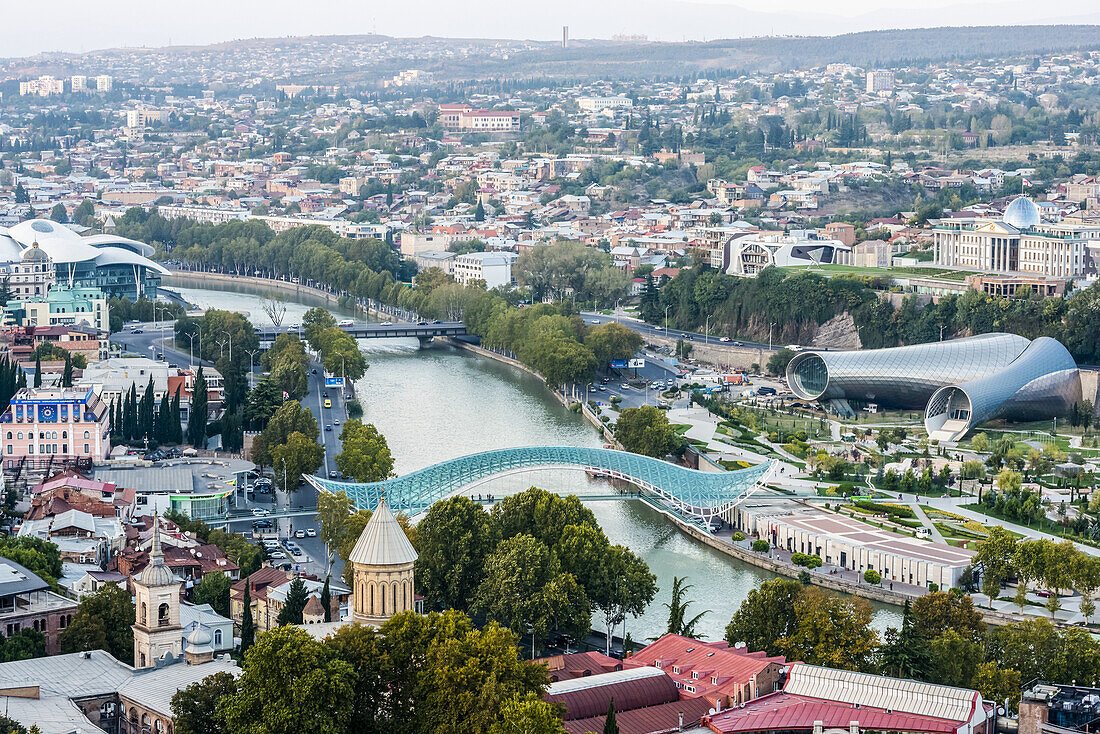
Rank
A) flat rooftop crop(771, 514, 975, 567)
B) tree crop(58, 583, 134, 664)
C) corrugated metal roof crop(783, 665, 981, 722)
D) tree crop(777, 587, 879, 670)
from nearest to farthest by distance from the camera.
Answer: corrugated metal roof crop(783, 665, 981, 722) < tree crop(58, 583, 134, 664) < tree crop(777, 587, 879, 670) < flat rooftop crop(771, 514, 975, 567)

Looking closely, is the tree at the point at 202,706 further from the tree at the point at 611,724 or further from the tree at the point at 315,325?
the tree at the point at 315,325

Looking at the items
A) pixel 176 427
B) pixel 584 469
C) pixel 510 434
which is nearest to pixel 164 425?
pixel 176 427

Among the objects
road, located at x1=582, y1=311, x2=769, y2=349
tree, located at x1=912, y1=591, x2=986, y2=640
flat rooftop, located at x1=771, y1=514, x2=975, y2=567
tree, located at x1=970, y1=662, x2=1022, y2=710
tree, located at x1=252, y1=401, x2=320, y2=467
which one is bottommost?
road, located at x1=582, y1=311, x2=769, y2=349

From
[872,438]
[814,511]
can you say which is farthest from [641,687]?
[872,438]

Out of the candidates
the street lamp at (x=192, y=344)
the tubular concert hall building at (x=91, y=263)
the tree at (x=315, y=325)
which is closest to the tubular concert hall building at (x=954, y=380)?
the tree at (x=315, y=325)

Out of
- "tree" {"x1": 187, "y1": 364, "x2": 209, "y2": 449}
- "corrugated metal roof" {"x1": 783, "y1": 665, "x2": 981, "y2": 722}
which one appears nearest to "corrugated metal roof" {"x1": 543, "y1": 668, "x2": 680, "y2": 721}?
"corrugated metal roof" {"x1": 783, "y1": 665, "x2": 981, "y2": 722}

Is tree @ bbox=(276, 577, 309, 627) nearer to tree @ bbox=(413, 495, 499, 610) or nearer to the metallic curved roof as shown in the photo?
tree @ bbox=(413, 495, 499, 610)

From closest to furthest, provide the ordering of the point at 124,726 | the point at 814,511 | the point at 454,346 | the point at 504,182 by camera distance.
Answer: the point at 124,726, the point at 814,511, the point at 454,346, the point at 504,182

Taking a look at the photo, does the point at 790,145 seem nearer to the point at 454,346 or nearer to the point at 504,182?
→ the point at 504,182
